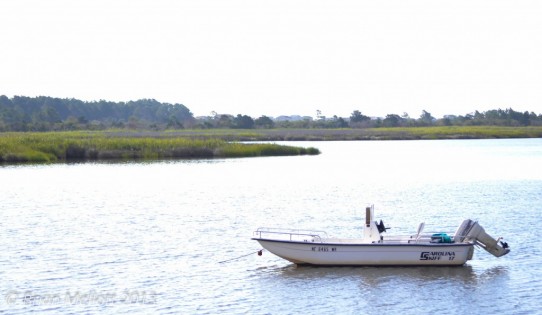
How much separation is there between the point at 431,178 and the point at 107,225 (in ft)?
102

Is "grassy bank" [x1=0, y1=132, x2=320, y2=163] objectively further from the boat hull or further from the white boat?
the boat hull

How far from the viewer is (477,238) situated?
28562 mm

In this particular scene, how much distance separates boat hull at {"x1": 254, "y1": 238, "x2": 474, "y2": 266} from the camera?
27.7m

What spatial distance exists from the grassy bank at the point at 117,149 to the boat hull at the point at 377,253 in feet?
182

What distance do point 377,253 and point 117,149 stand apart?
200ft

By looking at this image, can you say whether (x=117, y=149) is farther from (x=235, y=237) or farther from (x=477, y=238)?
(x=477, y=238)

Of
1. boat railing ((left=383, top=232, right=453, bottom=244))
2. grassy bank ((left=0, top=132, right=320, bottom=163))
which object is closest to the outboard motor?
boat railing ((left=383, top=232, right=453, bottom=244))

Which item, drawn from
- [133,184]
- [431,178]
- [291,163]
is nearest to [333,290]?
[133,184]

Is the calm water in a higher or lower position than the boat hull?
lower

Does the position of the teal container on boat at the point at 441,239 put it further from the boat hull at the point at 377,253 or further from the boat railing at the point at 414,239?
the boat hull at the point at 377,253

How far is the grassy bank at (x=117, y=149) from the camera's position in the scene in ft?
263

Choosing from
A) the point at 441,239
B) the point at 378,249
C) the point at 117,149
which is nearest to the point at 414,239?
the point at 441,239

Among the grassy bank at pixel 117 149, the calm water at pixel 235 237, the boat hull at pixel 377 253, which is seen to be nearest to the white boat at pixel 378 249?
the boat hull at pixel 377 253

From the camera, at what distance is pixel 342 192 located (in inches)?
2066
